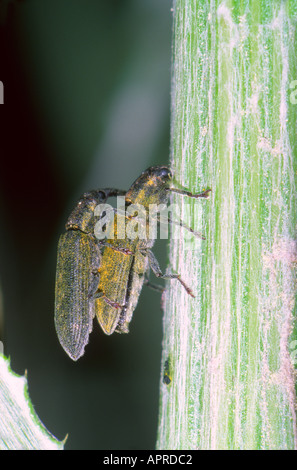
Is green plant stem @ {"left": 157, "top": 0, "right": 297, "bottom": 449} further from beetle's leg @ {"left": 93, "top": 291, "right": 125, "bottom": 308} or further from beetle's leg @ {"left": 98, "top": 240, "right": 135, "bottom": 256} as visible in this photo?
beetle's leg @ {"left": 98, "top": 240, "right": 135, "bottom": 256}

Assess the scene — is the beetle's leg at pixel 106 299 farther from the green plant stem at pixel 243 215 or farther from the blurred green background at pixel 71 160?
the green plant stem at pixel 243 215

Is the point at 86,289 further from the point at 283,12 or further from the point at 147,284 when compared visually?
the point at 283,12

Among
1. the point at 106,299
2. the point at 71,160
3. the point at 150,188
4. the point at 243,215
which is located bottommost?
the point at 106,299

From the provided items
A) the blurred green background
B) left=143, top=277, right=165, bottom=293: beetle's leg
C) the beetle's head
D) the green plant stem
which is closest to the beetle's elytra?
the beetle's head

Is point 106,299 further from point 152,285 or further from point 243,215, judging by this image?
point 243,215

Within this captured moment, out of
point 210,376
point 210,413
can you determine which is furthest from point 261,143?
point 210,413

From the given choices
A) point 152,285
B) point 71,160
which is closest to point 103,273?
point 152,285
